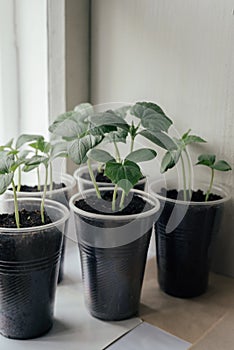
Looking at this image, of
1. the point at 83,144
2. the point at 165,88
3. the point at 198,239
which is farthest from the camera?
the point at 165,88

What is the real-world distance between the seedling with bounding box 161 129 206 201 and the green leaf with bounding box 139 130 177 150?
0.02 meters

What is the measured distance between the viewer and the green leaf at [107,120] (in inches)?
31.6

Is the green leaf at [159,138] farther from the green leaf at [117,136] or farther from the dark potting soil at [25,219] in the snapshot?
the dark potting soil at [25,219]

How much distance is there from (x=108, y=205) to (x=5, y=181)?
7.9 inches

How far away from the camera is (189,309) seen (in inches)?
36.9

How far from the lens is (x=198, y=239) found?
960mm

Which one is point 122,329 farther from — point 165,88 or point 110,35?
point 110,35

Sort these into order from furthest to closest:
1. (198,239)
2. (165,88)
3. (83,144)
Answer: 1. (165,88)
2. (198,239)
3. (83,144)

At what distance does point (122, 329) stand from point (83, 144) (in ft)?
1.12

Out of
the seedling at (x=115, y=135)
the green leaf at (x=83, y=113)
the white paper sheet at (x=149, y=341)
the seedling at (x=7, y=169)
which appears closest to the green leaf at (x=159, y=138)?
the seedling at (x=115, y=135)

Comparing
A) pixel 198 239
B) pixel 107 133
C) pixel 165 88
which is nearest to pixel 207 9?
pixel 165 88

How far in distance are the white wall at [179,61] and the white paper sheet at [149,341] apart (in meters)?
0.29

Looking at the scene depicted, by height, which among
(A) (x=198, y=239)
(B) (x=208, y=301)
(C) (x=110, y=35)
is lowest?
(B) (x=208, y=301)

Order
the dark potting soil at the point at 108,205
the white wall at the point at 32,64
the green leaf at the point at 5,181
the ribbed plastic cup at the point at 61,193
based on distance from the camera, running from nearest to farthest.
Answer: the green leaf at the point at 5,181 < the dark potting soil at the point at 108,205 < the ribbed plastic cup at the point at 61,193 < the white wall at the point at 32,64
